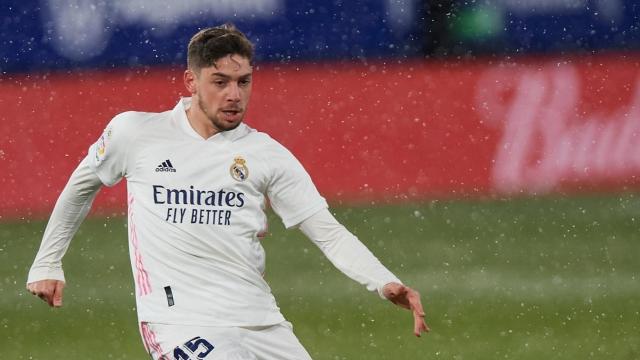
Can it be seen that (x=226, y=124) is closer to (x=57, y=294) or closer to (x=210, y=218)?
(x=210, y=218)

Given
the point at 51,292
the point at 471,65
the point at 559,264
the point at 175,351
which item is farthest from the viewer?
the point at 471,65

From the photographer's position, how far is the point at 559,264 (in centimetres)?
902

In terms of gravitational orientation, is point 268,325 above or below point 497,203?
below

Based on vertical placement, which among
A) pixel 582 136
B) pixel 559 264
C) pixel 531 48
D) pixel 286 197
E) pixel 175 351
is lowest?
pixel 175 351

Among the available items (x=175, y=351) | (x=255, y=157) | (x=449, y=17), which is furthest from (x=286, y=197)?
(x=449, y=17)

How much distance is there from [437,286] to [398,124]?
4.49 feet

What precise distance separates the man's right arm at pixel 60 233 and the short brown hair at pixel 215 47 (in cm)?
53

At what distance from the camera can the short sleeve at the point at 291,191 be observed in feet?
14.8

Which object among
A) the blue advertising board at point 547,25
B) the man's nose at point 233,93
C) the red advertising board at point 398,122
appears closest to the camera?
the man's nose at point 233,93

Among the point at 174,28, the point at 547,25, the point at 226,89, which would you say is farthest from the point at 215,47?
the point at 547,25

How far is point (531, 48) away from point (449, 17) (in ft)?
2.05

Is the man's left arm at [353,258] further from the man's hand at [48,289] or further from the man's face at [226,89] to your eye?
the man's hand at [48,289]

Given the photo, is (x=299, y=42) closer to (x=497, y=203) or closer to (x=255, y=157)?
(x=497, y=203)

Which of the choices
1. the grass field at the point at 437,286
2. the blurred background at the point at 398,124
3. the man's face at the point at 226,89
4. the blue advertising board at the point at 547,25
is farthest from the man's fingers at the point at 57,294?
the blue advertising board at the point at 547,25
